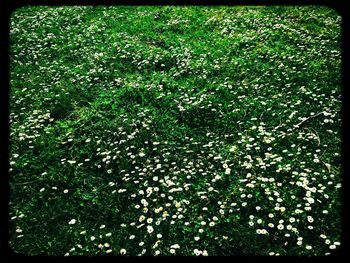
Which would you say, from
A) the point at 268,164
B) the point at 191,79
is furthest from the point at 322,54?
the point at 268,164

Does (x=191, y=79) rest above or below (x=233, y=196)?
above

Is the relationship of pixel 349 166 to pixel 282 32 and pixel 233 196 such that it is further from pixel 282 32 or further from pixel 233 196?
pixel 282 32

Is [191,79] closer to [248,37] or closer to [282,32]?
[248,37]

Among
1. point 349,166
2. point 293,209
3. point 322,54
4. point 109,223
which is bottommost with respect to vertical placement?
point 109,223

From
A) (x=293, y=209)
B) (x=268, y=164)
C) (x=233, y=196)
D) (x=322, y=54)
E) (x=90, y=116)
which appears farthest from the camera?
(x=322, y=54)

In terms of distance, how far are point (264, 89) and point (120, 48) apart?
4213 millimetres

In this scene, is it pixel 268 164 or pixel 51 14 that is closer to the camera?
pixel 268 164

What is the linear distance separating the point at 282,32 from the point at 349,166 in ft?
24.7

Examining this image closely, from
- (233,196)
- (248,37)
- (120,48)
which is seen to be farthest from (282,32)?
(233,196)

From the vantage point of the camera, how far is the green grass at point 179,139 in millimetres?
4039

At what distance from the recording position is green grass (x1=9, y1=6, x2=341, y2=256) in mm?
4039

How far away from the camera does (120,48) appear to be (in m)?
8.79

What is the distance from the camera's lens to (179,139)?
18.7 feet

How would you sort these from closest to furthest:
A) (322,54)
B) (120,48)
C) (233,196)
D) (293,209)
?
(293,209)
(233,196)
(322,54)
(120,48)
